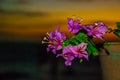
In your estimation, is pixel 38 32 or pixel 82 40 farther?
pixel 38 32

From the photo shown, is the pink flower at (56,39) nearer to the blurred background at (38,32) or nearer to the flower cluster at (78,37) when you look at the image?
the flower cluster at (78,37)

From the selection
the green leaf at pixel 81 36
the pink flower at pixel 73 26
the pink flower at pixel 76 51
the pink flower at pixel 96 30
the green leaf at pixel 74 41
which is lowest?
the pink flower at pixel 76 51

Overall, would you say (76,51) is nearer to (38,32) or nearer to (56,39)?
(56,39)

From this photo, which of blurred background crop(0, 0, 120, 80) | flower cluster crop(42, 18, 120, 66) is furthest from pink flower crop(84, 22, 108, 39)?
blurred background crop(0, 0, 120, 80)

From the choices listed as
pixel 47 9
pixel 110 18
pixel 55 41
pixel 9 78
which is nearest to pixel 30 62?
pixel 9 78

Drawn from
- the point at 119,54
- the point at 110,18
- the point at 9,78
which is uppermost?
the point at 110,18

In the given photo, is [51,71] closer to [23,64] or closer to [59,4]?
[23,64]

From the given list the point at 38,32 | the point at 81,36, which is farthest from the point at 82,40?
the point at 38,32

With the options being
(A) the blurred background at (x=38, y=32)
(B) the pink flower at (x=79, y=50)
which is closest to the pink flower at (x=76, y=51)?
(B) the pink flower at (x=79, y=50)
